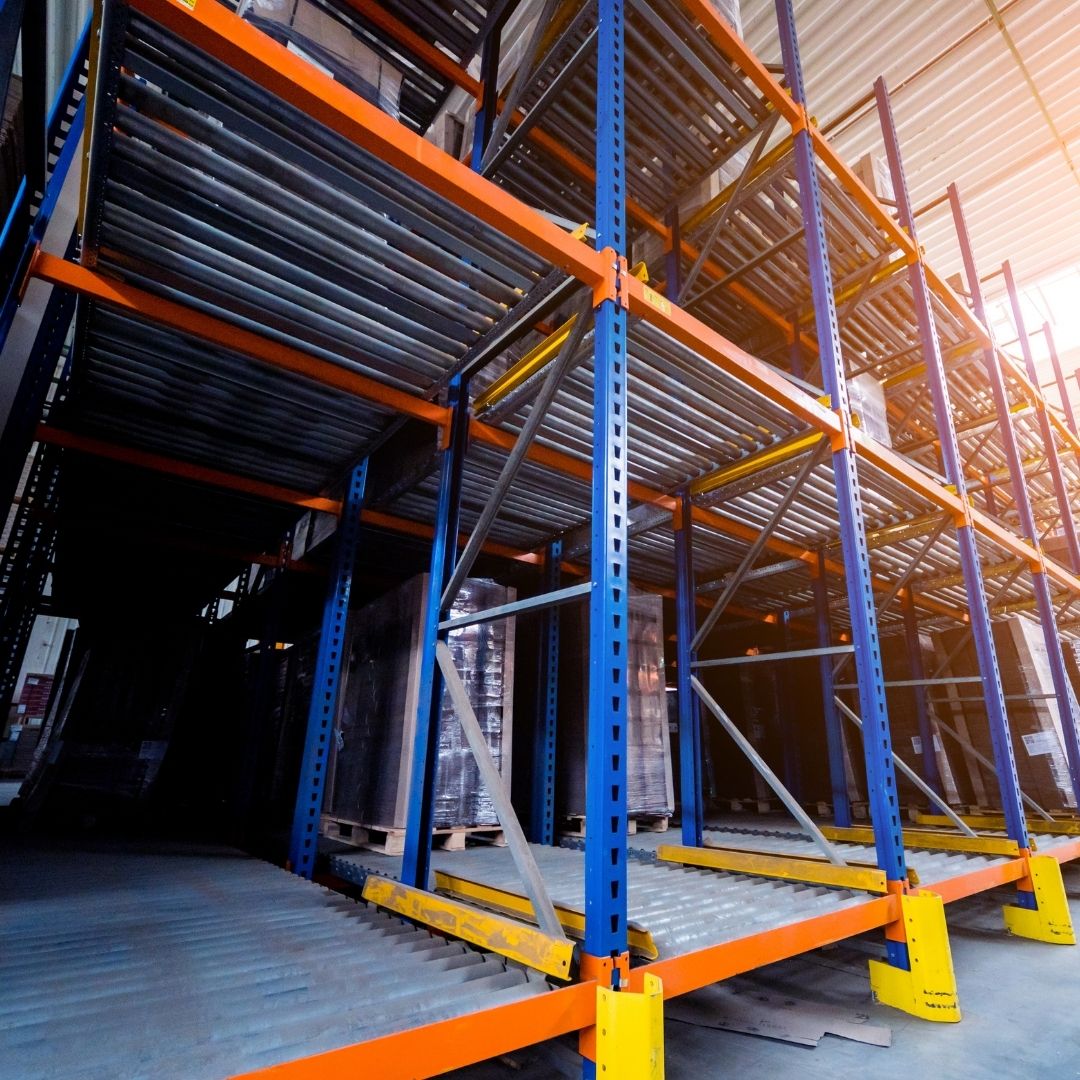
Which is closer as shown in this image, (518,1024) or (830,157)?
(518,1024)

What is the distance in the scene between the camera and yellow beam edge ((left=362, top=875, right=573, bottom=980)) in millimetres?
1765

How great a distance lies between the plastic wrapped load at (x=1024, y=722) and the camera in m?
6.64

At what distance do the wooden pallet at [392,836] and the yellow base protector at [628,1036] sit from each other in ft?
8.40

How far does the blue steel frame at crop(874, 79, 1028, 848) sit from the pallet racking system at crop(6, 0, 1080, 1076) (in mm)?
32

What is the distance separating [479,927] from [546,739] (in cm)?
290

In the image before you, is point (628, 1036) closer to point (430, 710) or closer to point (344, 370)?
point (430, 710)

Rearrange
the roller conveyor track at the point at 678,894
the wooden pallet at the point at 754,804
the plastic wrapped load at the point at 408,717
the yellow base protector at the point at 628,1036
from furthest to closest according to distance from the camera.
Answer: the wooden pallet at the point at 754,804 < the plastic wrapped load at the point at 408,717 < the roller conveyor track at the point at 678,894 < the yellow base protector at the point at 628,1036

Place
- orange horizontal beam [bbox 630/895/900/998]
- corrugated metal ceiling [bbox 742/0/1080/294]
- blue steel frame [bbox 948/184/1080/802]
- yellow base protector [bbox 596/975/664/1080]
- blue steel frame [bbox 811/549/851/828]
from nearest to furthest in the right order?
1. yellow base protector [bbox 596/975/664/1080]
2. orange horizontal beam [bbox 630/895/900/998]
3. blue steel frame [bbox 948/184/1080/802]
4. blue steel frame [bbox 811/549/851/828]
5. corrugated metal ceiling [bbox 742/0/1080/294]

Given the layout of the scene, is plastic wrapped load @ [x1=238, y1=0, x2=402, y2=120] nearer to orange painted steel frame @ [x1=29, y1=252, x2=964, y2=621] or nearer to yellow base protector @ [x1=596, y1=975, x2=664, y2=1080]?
orange painted steel frame @ [x1=29, y1=252, x2=964, y2=621]

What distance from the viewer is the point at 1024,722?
702 centimetres

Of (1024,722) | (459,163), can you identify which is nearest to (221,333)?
(459,163)

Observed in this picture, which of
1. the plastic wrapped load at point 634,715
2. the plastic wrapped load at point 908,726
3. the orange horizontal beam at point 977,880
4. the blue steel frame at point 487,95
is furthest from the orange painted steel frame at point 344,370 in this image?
the plastic wrapped load at point 908,726

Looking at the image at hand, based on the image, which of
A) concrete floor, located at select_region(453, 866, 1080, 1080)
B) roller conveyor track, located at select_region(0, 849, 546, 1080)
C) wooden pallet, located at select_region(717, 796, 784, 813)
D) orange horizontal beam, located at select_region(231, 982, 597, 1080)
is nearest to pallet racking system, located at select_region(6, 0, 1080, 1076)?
orange horizontal beam, located at select_region(231, 982, 597, 1080)

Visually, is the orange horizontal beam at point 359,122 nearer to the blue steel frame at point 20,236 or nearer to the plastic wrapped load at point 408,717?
the blue steel frame at point 20,236
